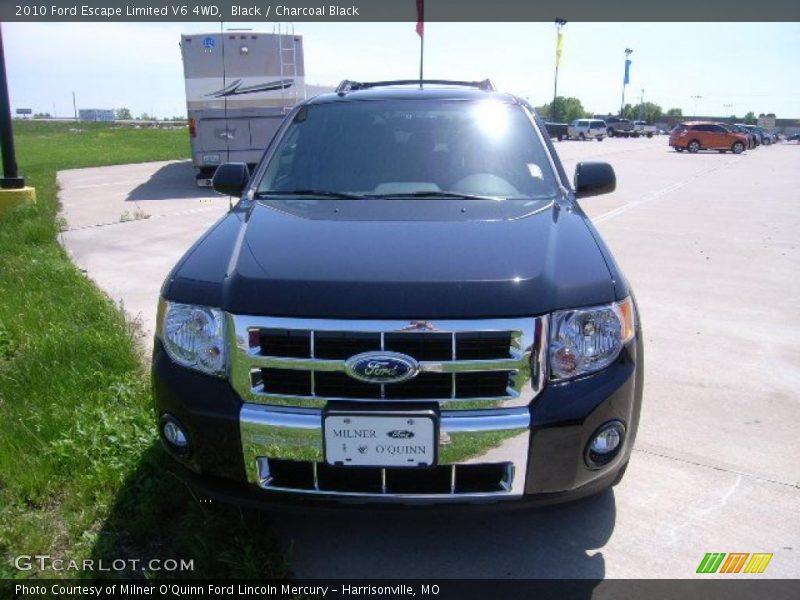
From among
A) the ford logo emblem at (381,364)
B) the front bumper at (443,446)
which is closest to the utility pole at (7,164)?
the front bumper at (443,446)

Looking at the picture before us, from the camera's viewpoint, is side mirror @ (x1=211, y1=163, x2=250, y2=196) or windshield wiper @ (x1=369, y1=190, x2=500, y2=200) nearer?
windshield wiper @ (x1=369, y1=190, x2=500, y2=200)

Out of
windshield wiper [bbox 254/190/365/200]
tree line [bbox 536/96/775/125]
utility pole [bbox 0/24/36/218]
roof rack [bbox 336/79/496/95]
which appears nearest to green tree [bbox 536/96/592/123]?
tree line [bbox 536/96/775/125]

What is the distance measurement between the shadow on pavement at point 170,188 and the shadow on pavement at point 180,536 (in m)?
11.4

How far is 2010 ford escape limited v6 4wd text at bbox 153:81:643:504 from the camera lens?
2236mm

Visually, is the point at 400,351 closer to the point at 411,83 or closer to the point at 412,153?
the point at 412,153

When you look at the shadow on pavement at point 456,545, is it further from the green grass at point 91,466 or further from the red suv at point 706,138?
the red suv at point 706,138

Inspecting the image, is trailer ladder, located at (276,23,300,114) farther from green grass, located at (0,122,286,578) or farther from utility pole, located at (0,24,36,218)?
green grass, located at (0,122,286,578)

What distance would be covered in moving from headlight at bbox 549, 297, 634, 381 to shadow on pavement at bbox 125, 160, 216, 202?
12.4m

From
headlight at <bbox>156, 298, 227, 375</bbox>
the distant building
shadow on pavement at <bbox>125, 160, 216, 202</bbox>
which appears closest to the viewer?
headlight at <bbox>156, 298, 227, 375</bbox>

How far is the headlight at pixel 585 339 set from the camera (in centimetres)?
231

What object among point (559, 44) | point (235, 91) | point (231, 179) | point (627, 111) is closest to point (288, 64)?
point (235, 91)

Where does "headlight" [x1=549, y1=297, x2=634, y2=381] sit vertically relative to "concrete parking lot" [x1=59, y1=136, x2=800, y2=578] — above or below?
above

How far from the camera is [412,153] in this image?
3619 mm

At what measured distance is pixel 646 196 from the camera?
48.2ft
